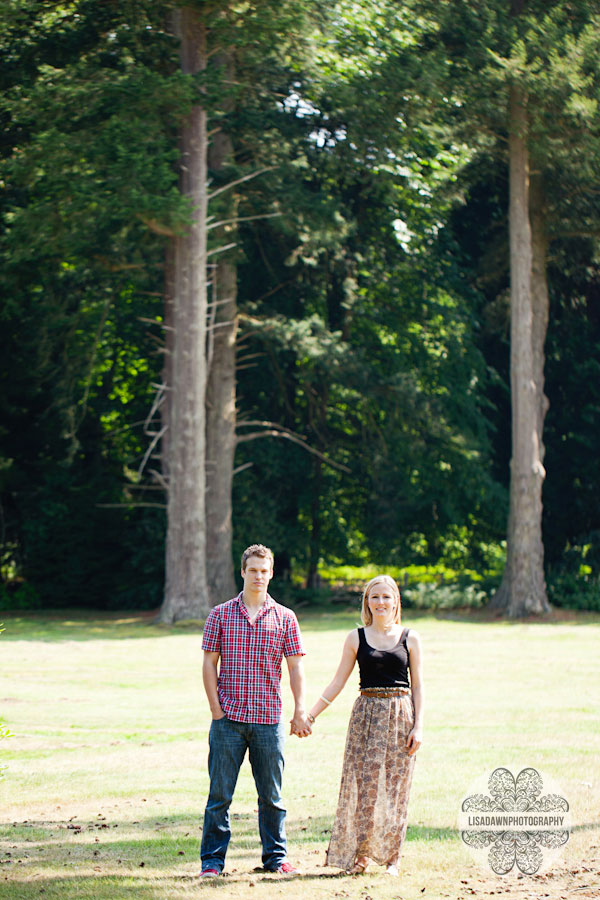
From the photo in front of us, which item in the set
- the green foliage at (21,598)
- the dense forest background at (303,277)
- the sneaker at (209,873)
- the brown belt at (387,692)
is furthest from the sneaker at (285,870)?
the green foliage at (21,598)

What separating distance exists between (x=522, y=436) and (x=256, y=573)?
851 inches

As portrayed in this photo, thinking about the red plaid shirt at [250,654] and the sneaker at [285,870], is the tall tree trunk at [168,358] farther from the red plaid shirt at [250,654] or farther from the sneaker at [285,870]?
the sneaker at [285,870]

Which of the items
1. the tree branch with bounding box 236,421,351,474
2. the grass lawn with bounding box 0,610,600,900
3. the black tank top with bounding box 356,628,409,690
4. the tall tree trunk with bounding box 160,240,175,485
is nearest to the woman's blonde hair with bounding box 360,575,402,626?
the black tank top with bounding box 356,628,409,690

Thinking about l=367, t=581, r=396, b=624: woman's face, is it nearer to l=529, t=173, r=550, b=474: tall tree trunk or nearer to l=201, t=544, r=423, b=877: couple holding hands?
l=201, t=544, r=423, b=877: couple holding hands

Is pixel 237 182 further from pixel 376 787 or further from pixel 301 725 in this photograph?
pixel 376 787

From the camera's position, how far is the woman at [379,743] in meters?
5.88

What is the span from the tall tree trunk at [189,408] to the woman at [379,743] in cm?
1796

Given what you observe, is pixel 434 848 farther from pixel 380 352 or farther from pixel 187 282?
pixel 380 352

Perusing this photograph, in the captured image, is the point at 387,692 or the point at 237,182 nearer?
the point at 387,692

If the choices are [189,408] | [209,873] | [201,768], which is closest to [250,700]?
[209,873]

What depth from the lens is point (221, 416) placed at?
27.0 m

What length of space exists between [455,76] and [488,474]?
33.1ft

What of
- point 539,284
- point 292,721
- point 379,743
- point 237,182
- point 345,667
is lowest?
point 379,743

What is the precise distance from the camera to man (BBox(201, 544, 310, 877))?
5.84 meters
